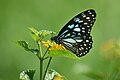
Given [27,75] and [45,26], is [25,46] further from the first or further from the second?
[45,26]

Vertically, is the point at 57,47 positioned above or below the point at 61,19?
below

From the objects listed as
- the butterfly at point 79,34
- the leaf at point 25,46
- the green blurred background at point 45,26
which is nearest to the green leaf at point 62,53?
the leaf at point 25,46

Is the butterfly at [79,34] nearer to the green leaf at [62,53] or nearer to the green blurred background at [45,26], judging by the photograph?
the green leaf at [62,53]

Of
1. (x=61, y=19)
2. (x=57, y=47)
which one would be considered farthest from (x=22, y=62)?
(x=57, y=47)
